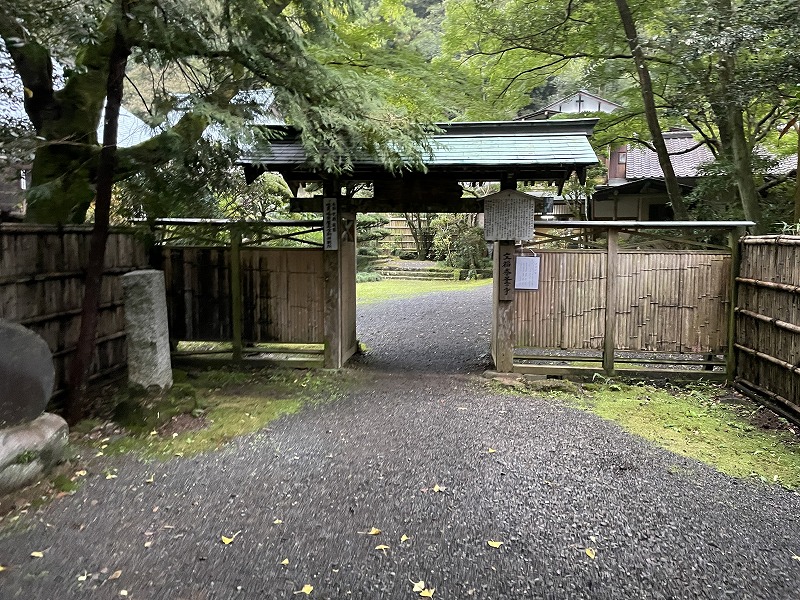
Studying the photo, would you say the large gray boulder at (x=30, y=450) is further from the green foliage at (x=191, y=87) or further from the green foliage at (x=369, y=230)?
the green foliage at (x=369, y=230)

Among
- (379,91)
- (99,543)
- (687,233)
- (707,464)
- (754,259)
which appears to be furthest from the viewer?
(687,233)

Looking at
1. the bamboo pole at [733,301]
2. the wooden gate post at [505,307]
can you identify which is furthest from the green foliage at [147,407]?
the bamboo pole at [733,301]

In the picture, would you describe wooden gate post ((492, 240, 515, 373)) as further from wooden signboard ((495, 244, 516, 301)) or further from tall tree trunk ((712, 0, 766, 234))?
tall tree trunk ((712, 0, 766, 234))

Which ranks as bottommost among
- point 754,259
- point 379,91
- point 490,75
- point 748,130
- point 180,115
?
point 754,259

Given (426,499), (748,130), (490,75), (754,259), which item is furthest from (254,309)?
(748,130)

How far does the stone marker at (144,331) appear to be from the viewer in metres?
5.68

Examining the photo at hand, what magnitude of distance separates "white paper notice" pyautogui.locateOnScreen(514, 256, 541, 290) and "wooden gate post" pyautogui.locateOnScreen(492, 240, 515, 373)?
0.08 m

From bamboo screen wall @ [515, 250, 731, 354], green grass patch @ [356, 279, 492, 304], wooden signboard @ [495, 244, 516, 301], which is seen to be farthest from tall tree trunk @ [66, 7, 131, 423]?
green grass patch @ [356, 279, 492, 304]

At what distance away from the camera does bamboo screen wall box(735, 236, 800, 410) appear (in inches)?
223

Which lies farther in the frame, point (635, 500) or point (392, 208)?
point (392, 208)

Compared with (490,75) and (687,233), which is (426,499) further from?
(490,75)

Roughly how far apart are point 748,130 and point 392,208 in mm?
9165

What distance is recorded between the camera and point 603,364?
753 centimetres

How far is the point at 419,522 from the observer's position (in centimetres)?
369
